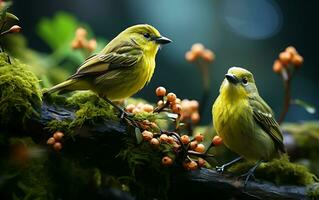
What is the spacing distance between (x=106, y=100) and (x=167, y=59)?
12.9ft

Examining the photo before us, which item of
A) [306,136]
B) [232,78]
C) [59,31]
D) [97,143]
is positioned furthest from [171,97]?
[59,31]

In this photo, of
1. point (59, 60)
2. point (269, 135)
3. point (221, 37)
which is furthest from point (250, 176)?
point (221, 37)

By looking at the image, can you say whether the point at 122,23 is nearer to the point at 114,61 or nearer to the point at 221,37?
the point at 221,37

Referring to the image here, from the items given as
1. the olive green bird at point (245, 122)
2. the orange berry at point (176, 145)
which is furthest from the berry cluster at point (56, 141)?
the olive green bird at point (245, 122)

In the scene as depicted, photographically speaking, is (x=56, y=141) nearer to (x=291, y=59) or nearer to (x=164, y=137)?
(x=164, y=137)

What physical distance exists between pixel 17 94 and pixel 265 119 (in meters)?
1.38

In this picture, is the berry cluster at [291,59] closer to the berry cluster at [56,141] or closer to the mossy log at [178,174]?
the mossy log at [178,174]

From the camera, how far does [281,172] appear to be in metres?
2.78

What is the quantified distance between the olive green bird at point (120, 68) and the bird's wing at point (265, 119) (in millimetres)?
639

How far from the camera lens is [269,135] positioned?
2.83 metres

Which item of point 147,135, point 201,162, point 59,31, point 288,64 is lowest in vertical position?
point 59,31

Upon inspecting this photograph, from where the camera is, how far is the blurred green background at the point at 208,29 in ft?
21.6

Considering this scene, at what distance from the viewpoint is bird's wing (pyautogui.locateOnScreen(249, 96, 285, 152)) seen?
111 inches

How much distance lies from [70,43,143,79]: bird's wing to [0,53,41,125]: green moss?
1.34 ft
